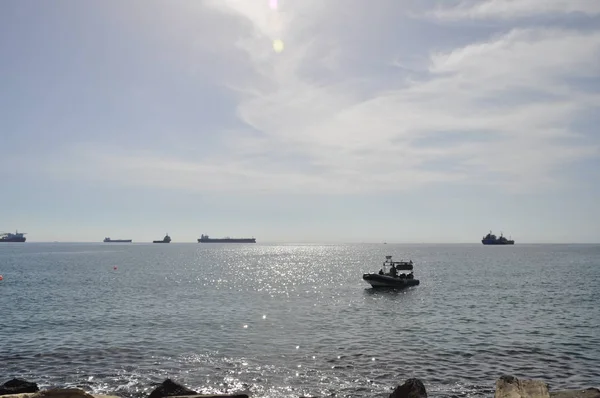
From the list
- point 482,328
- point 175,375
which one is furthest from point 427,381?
point 482,328

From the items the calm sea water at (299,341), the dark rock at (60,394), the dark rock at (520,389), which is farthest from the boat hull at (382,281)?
the dark rock at (60,394)

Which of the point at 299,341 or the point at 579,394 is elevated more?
the point at 579,394

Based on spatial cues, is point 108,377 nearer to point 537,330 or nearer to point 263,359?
point 263,359

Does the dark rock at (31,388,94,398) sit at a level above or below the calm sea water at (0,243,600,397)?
above

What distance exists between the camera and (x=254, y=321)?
37.2m

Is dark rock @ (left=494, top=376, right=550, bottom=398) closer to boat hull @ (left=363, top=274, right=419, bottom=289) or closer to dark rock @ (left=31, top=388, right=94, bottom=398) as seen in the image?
dark rock @ (left=31, top=388, right=94, bottom=398)

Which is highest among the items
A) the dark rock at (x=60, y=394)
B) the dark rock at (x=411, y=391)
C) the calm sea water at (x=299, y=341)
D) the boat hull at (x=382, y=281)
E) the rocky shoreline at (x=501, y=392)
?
the dark rock at (x=60, y=394)

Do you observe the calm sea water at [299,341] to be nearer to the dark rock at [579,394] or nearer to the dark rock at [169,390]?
the dark rock at [169,390]

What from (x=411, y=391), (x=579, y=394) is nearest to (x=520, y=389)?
(x=579, y=394)

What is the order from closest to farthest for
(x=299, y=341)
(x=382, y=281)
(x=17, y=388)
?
(x=17, y=388), (x=299, y=341), (x=382, y=281)

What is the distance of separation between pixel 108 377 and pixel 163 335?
9.89 m

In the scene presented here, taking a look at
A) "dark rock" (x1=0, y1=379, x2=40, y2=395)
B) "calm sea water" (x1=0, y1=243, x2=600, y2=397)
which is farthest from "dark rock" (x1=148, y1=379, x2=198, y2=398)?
"dark rock" (x1=0, y1=379, x2=40, y2=395)

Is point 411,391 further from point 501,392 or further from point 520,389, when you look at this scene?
point 520,389

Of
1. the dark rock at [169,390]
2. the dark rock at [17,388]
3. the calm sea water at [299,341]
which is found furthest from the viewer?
the calm sea water at [299,341]
